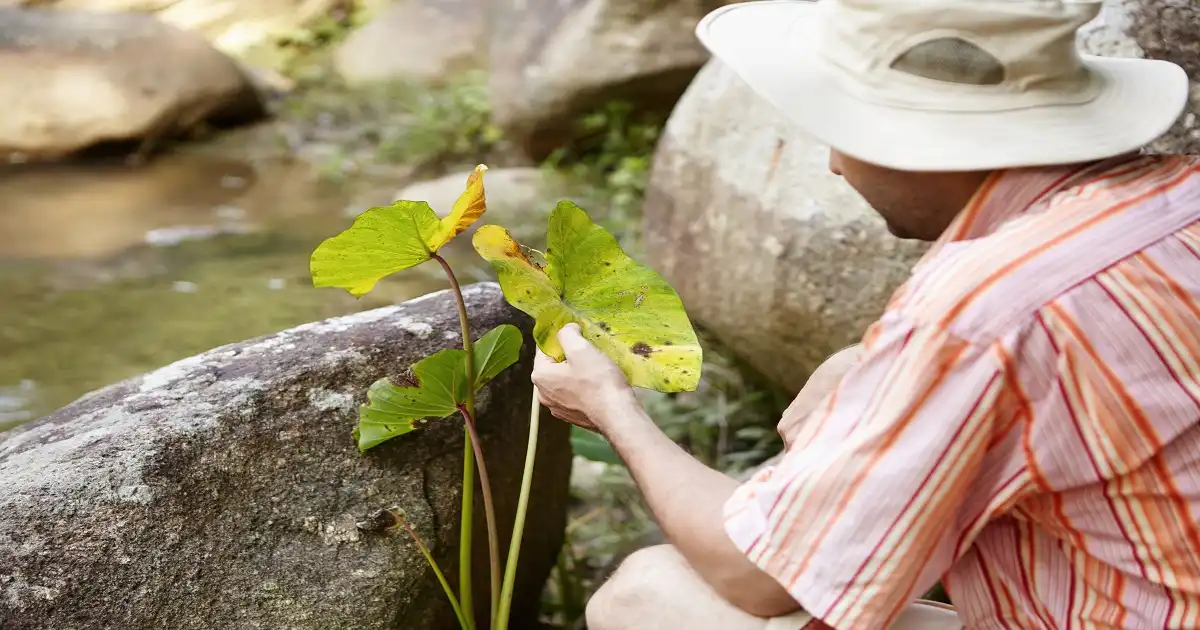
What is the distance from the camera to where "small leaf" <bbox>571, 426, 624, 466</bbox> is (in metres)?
2.27

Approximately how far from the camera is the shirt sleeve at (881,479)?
0.97 m

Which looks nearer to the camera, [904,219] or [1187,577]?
[1187,577]

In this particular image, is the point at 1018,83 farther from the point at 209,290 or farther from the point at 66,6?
the point at 66,6

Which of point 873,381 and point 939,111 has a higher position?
point 939,111

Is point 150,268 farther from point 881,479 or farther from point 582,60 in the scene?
point 881,479

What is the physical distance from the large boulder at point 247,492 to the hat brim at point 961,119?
2.53 feet

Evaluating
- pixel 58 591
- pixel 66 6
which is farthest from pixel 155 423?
pixel 66 6

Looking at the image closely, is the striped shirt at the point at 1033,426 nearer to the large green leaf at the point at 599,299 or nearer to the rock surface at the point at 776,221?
the large green leaf at the point at 599,299

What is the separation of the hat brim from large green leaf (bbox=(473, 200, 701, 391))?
14.7 inches

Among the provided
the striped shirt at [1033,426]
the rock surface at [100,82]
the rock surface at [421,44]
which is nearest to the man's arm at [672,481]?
the striped shirt at [1033,426]

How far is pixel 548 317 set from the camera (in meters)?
1.48

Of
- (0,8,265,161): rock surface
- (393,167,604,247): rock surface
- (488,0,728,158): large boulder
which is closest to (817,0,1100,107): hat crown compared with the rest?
(393,167,604,247): rock surface

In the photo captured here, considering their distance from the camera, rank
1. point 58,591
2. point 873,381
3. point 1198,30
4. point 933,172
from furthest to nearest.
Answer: point 1198,30 < point 58,591 < point 933,172 < point 873,381

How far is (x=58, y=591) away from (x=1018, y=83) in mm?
1295
